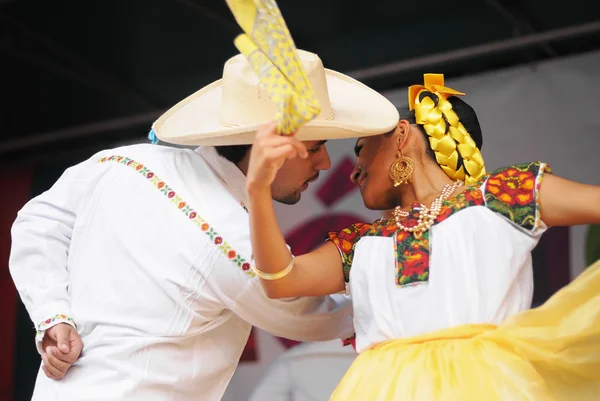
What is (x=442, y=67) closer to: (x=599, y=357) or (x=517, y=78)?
(x=517, y=78)

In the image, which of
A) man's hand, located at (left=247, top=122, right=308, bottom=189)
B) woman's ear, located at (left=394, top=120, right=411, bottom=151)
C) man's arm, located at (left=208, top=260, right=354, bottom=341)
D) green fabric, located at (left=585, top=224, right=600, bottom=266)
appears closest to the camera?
man's hand, located at (left=247, top=122, right=308, bottom=189)

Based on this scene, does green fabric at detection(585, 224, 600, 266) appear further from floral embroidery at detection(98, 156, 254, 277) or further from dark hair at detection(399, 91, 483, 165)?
floral embroidery at detection(98, 156, 254, 277)

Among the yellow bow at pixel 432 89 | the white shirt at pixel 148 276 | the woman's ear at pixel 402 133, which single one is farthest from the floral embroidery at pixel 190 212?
the yellow bow at pixel 432 89

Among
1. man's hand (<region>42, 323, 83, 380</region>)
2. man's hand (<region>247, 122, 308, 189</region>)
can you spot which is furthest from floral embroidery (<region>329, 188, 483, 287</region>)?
man's hand (<region>42, 323, 83, 380</region>)

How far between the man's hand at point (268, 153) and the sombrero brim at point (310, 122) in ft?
0.75

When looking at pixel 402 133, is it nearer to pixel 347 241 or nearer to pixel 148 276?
pixel 347 241

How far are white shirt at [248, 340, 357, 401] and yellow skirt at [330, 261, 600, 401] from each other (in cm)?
183

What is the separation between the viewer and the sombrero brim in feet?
6.15

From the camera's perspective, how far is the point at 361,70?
3594mm

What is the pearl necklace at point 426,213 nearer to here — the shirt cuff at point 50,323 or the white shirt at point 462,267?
the white shirt at point 462,267

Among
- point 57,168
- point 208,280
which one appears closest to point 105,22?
point 57,168

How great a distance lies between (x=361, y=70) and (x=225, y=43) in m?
0.57

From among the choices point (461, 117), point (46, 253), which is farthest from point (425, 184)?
point (46, 253)

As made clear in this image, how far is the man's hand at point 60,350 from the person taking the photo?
74.5 inches
